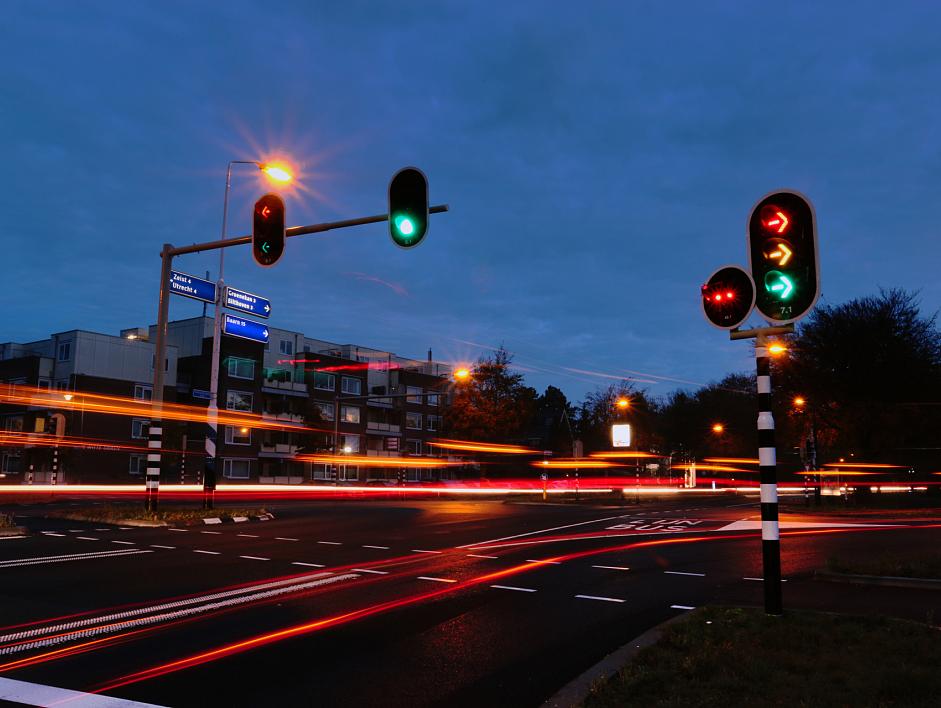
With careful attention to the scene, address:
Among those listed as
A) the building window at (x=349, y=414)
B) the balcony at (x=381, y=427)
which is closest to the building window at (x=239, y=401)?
the building window at (x=349, y=414)

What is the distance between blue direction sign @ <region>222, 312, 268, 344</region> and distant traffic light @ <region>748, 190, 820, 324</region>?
1716 cm

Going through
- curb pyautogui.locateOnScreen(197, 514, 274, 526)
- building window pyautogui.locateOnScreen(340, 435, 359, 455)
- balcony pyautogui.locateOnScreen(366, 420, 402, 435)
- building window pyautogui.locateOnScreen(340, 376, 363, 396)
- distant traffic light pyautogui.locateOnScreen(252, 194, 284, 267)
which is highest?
building window pyautogui.locateOnScreen(340, 376, 363, 396)

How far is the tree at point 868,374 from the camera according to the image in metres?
31.5

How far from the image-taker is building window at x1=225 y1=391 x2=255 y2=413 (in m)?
63.0

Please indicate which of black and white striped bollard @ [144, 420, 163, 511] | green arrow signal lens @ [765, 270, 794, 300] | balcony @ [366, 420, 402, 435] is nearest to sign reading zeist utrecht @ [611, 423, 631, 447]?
black and white striped bollard @ [144, 420, 163, 511]

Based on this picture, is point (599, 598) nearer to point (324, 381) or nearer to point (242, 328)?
point (242, 328)

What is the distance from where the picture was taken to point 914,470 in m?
49.4

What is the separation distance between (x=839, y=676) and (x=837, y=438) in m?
32.1

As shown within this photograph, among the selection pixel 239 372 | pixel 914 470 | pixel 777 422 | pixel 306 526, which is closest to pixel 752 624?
pixel 306 526

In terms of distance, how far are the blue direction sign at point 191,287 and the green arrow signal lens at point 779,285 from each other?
15996mm

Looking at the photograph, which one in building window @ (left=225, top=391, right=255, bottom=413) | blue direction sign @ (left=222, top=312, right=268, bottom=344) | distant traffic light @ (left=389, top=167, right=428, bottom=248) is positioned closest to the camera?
distant traffic light @ (left=389, top=167, right=428, bottom=248)

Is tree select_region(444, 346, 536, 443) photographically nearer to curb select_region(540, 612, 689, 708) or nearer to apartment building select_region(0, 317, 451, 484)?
apartment building select_region(0, 317, 451, 484)

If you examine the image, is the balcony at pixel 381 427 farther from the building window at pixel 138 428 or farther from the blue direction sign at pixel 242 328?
the blue direction sign at pixel 242 328

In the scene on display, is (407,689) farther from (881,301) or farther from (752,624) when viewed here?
(881,301)
